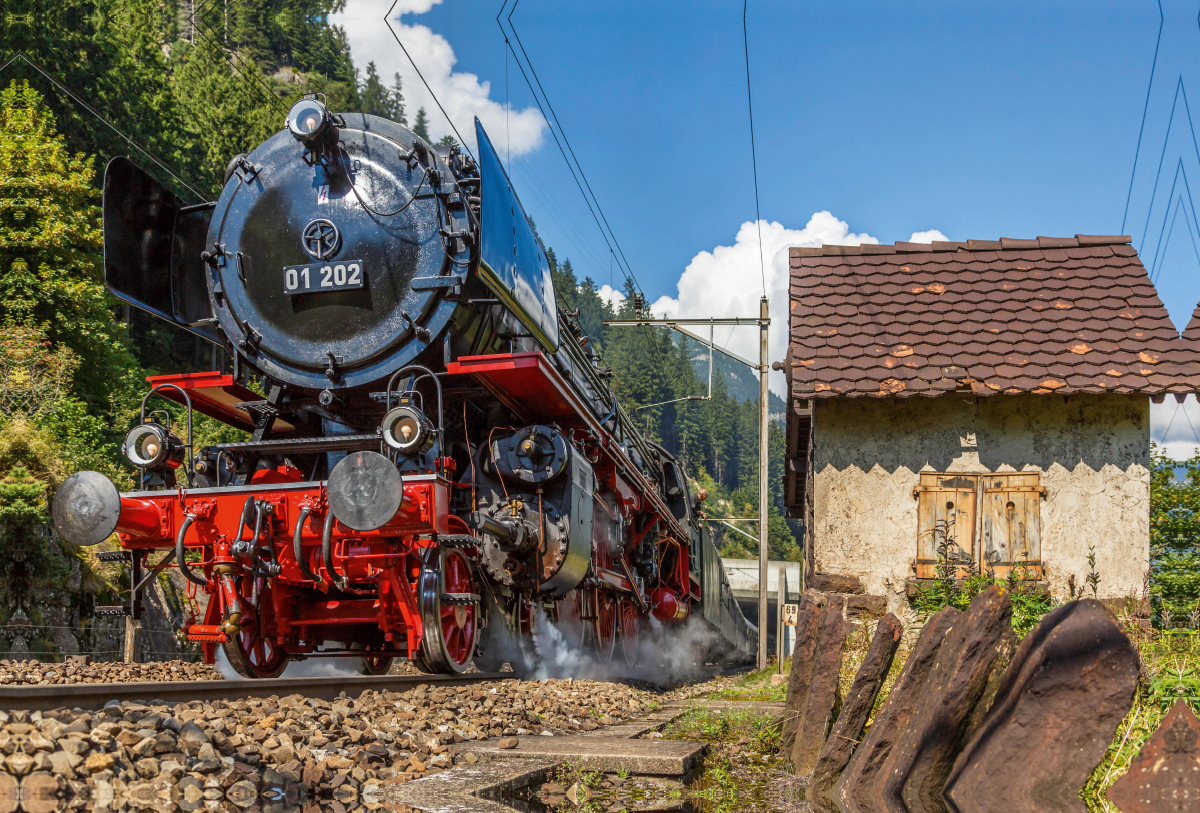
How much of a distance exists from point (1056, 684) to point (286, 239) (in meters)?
5.49

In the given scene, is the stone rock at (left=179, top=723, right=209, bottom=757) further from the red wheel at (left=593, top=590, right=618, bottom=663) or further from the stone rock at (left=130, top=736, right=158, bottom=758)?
the red wheel at (left=593, top=590, right=618, bottom=663)

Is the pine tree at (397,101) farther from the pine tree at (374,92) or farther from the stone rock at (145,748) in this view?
the stone rock at (145,748)

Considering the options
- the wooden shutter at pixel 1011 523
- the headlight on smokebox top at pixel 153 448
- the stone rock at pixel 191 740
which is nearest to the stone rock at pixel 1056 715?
the stone rock at pixel 191 740

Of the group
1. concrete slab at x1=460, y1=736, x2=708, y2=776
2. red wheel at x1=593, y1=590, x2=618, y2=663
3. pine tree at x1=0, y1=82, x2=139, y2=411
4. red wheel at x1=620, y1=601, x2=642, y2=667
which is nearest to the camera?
concrete slab at x1=460, y1=736, x2=708, y2=776

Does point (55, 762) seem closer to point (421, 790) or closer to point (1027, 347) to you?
point (421, 790)

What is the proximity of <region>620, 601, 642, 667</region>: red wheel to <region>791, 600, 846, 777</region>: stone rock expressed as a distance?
6159mm

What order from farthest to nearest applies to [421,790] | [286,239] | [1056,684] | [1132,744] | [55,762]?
[286,239], [1132,744], [421,790], [1056,684], [55,762]

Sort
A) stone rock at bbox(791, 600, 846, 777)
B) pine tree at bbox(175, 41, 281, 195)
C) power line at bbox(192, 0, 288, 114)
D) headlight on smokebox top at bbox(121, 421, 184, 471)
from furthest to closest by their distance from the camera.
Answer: pine tree at bbox(175, 41, 281, 195) < power line at bbox(192, 0, 288, 114) < headlight on smokebox top at bbox(121, 421, 184, 471) < stone rock at bbox(791, 600, 846, 777)

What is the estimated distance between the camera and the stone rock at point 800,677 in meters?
4.75

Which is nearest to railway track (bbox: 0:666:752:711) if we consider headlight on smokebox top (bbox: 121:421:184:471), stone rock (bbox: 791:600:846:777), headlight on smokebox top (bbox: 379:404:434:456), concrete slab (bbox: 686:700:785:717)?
headlight on smokebox top (bbox: 379:404:434:456)

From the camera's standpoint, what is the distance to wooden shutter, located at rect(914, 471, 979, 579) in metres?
7.62

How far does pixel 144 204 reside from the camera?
270 inches

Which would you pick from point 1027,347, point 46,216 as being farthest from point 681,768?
point 46,216

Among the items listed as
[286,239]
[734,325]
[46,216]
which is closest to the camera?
[286,239]
